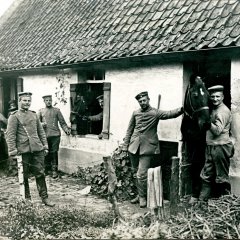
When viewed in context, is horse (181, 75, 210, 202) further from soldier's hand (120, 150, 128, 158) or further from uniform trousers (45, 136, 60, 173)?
uniform trousers (45, 136, 60, 173)

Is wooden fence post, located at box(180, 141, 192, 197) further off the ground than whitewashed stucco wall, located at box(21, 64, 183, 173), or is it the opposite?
whitewashed stucco wall, located at box(21, 64, 183, 173)

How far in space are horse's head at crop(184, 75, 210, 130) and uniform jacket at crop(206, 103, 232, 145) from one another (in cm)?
22

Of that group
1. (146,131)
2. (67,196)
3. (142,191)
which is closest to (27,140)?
(67,196)

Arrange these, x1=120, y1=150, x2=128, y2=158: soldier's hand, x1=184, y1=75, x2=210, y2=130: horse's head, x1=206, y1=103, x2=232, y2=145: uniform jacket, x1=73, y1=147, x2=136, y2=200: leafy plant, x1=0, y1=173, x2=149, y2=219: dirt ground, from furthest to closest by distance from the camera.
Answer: x1=120, y1=150, x2=128, y2=158: soldier's hand → x1=73, y1=147, x2=136, y2=200: leafy plant → x1=0, y1=173, x2=149, y2=219: dirt ground → x1=206, y1=103, x2=232, y2=145: uniform jacket → x1=184, y1=75, x2=210, y2=130: horse's head

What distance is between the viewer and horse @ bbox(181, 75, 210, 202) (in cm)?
652

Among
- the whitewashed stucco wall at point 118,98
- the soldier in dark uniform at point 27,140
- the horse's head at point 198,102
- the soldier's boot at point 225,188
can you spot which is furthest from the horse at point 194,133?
the soldier in dark uniform at point 27,140

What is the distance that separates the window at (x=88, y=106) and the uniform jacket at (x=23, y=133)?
262 cm

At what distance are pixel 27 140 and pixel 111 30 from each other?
404 cm

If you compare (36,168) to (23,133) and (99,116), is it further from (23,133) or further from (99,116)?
(99,116)

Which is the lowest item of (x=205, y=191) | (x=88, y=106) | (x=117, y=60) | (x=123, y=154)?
(x=205, y=191)

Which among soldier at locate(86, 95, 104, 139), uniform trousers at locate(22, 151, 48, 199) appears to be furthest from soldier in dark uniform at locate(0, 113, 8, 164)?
uniform trousers at locate(22, 151, 48, 199)

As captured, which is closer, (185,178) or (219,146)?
(219,146)

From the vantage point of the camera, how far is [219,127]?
650cm

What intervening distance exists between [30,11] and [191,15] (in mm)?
8843
